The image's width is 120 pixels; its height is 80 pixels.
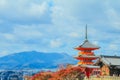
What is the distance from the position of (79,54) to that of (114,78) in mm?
15241

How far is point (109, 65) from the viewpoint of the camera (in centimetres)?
7525

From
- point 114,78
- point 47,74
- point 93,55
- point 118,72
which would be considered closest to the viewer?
point 114,78

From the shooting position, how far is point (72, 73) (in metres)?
77.8

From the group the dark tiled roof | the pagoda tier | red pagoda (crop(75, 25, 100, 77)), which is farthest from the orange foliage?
the dark tiled roof

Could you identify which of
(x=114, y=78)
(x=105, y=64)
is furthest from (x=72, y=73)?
(x=114, y=78)

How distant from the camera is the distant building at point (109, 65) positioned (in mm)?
75469

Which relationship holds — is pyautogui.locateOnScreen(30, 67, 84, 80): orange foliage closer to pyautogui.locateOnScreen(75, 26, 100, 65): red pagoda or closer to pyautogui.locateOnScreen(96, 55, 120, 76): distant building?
pyautogui.locateOnScreen(75, 26, 100, 65): red pagoda

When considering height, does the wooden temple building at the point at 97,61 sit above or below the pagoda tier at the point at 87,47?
below

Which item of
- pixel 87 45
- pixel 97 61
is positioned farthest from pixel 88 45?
pixel 97 61

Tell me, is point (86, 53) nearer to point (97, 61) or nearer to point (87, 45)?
point (87, 45)

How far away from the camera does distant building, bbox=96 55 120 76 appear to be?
248 feet

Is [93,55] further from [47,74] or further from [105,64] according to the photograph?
[47,74]

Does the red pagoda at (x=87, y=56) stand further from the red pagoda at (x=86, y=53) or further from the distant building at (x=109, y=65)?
the distant building at (x=109, y=65)

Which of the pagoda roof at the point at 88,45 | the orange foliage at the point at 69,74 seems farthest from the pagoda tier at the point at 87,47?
the orange foliage at the point at 69,74
